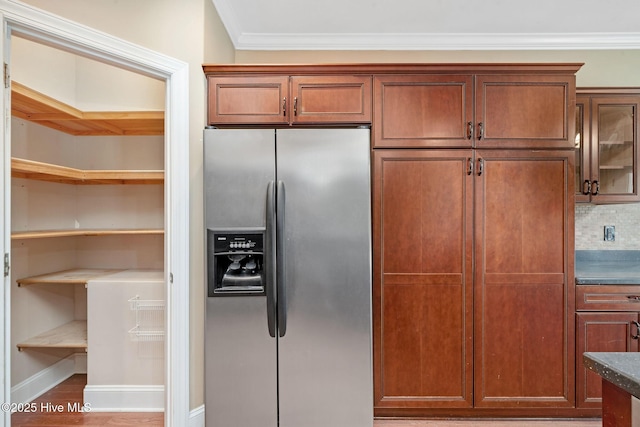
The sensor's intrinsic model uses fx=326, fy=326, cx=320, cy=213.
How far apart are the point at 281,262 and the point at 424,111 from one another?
51.7 inches

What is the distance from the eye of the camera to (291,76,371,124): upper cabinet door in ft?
6.84

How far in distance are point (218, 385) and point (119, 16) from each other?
212 cm

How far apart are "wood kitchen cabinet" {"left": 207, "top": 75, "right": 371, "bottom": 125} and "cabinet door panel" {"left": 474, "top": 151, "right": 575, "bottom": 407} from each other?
3.07 feet

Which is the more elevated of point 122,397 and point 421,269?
point 421,269

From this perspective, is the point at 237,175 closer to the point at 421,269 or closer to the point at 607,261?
the point at 421,269

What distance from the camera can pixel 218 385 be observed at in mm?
1894

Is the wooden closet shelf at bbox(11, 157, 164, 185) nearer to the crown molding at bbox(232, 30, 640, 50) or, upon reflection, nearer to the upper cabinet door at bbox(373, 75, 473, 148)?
the crown molding at bbox(232, 30, 640, 50)

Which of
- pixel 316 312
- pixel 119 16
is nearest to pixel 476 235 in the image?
pixel 316 312

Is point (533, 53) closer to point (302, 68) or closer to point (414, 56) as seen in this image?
point (414, 56)

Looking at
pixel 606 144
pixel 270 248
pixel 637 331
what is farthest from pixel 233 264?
pixel 606 144

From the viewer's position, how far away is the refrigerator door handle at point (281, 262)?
187 centimetres

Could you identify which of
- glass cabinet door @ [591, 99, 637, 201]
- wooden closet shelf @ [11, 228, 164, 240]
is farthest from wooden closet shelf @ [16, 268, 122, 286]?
glass cabinet door @ [591, 99, 637, 201]

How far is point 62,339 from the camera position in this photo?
236cm

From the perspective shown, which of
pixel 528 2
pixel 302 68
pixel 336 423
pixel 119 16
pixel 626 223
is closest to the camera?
pixel 119 16
